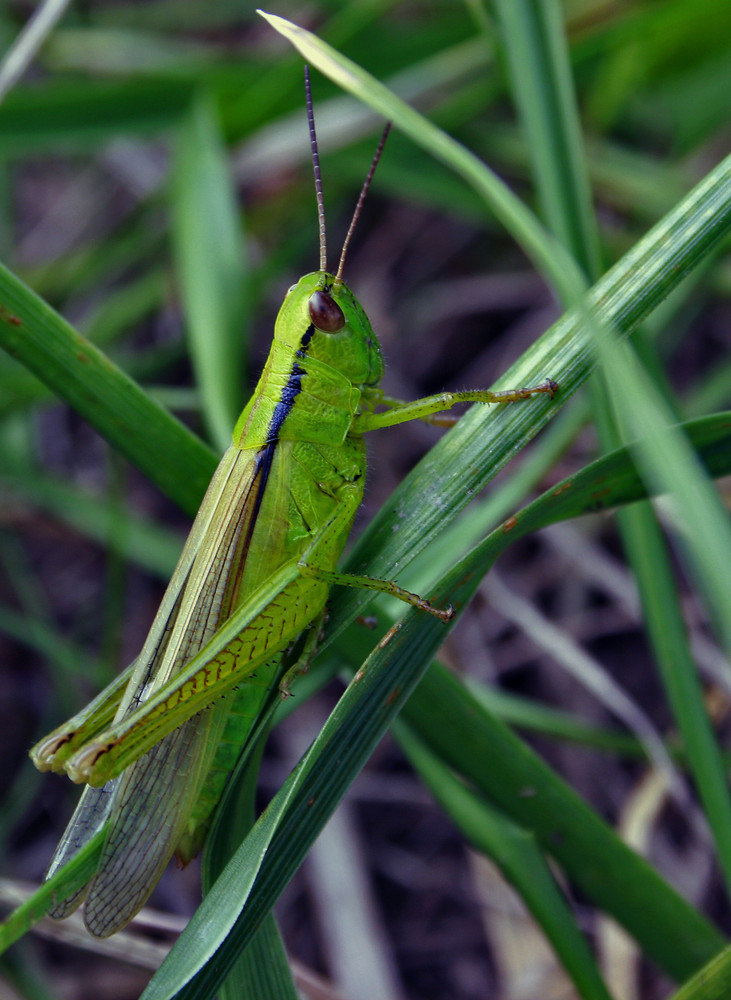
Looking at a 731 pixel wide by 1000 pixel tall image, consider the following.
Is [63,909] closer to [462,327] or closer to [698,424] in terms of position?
[698,424]

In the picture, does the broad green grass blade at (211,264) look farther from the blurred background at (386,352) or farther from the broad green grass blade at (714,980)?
the broad green grass blade at (714,980)

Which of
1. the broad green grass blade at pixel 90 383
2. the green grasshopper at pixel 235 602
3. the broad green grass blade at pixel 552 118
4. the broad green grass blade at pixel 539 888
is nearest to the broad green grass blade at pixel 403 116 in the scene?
the green grasshopper at pixel 235 602

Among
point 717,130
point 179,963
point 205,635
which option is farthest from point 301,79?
point 179,963

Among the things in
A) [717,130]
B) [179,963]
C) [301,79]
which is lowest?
[179,963]

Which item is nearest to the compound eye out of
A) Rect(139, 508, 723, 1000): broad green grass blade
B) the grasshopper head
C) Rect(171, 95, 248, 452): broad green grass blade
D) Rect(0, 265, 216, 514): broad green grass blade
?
the grasshopper head

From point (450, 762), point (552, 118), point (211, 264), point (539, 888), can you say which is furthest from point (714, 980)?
point (211, 264)
